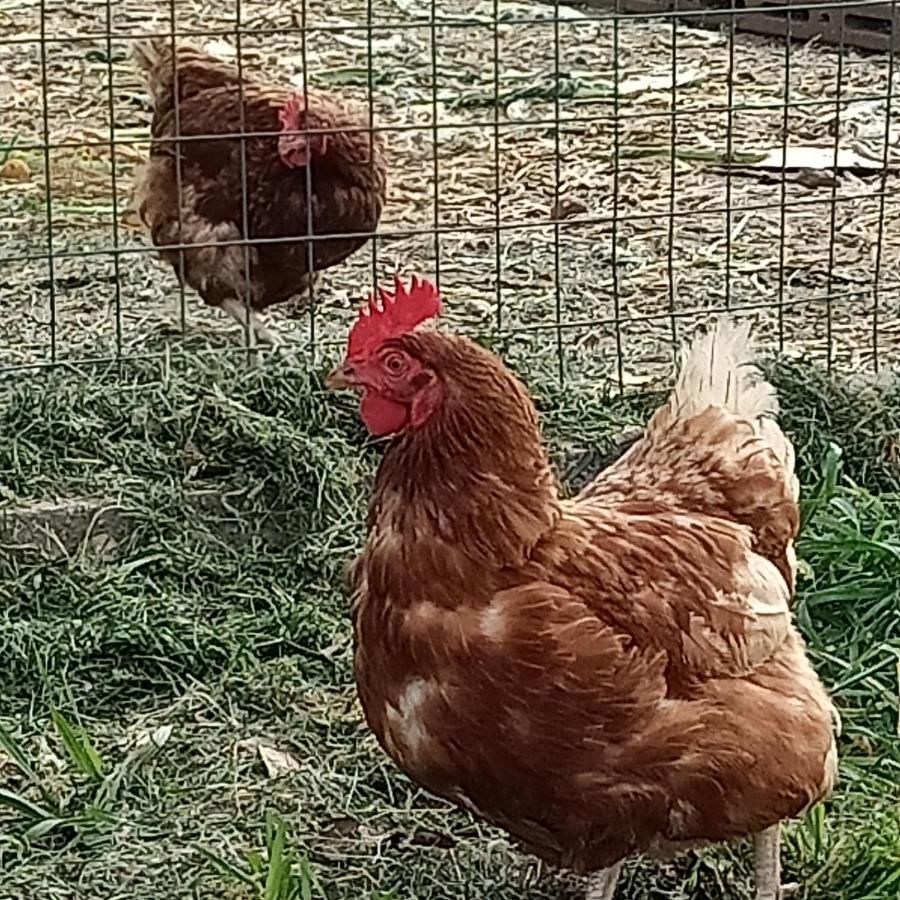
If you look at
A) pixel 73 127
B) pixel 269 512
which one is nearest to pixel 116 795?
pixel 269 512

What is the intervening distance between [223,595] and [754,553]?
5.16 ft

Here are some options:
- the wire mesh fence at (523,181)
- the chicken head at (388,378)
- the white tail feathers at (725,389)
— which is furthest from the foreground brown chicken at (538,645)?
the wire mesh fence at (523,181)

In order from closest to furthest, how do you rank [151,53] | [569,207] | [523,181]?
[151,53] < [569,207] < [523,181]

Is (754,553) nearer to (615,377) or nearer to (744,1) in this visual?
(615,377)

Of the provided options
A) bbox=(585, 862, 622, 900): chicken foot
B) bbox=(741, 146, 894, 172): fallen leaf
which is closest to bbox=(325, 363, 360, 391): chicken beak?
bbox=(585, 862, 622, 900): chicken foot

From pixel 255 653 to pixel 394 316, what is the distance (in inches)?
56.1

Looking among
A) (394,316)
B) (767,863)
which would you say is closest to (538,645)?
(394,316)

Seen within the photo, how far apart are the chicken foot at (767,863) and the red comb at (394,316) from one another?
3.48 ft

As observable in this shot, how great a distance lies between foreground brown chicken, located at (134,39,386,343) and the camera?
536 cm

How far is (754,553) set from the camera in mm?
3184

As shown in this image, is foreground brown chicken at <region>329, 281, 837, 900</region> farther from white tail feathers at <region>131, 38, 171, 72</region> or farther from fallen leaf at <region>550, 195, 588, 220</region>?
fallen leaf at <region>550, 195, 588, 220</region>

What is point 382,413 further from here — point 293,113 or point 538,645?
point 293,113

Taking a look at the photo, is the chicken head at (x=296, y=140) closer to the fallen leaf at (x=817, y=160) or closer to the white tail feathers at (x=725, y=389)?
the white tail feathers at (x=725, y=389)

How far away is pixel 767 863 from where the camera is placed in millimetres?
3160
